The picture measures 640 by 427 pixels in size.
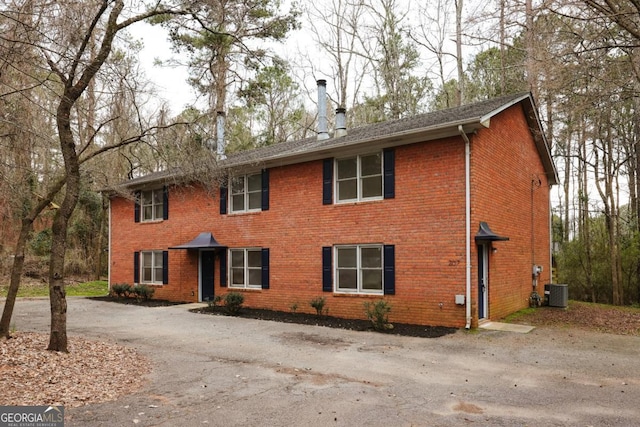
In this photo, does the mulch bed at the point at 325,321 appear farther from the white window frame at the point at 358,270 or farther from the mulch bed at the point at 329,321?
the white window frame at the point at 358,270

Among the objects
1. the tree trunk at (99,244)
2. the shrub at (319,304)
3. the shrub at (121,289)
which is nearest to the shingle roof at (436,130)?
the shrub at (319,304)

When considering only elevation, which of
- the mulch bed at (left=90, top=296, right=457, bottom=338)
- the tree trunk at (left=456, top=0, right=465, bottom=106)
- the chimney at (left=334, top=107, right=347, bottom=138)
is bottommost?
the mulch bed at (left=90, top=296, right=457, bottom=338)

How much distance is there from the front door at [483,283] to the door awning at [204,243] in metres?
8.44

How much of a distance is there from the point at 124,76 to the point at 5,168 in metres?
2.65

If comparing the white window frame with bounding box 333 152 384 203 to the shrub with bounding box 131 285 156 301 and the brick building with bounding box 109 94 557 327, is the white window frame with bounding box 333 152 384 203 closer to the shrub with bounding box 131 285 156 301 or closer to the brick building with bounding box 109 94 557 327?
the brick building with bounding box 109 94 557 327

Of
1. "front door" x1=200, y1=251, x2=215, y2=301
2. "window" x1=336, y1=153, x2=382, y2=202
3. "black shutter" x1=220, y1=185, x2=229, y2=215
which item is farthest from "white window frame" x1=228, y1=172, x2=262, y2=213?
"window" x1=336, y1=153, x2=382, y2=202

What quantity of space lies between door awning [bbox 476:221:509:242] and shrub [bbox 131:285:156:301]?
12.7m

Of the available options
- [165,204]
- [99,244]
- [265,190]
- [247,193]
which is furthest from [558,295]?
[99,244]

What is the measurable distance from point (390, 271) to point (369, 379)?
208 inches

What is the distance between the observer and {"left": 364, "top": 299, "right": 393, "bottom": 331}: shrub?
11242 mm

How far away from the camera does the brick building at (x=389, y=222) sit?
447 inches

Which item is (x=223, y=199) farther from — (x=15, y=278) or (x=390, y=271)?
(x=15, y=278)

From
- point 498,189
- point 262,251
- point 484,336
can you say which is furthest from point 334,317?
point 498,189

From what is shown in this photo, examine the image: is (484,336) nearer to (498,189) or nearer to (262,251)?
(498,189)
